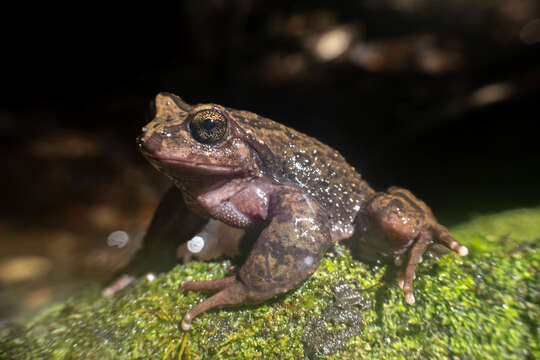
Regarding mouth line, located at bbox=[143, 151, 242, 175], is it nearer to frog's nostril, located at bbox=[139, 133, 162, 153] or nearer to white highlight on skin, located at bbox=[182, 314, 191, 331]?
frog's nostril, located at bbox=[139, 133, 162, 153]

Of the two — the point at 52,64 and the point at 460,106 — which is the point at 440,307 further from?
the point at 52,64

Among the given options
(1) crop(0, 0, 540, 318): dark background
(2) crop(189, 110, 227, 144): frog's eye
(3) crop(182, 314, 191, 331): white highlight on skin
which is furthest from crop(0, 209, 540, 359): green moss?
(1) crop(0, 0, 540, 318): dark background

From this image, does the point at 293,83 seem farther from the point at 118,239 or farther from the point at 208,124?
the point at 118,239

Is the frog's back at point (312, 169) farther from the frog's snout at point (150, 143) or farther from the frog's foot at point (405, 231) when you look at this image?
the frog's snout at point (150, 143)

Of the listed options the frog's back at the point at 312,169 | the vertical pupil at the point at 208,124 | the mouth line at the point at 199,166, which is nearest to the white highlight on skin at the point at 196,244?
the mouth line at the point at 199,166

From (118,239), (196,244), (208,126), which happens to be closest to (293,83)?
(208,126)
